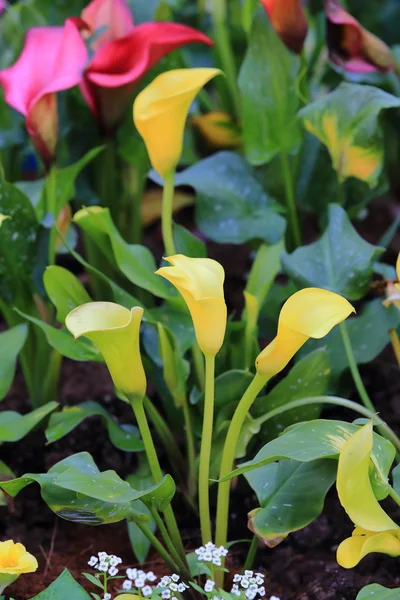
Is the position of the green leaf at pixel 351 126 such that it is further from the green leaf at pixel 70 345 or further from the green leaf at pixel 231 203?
the green leaf at pixel 70 345

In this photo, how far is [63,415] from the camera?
716 mm

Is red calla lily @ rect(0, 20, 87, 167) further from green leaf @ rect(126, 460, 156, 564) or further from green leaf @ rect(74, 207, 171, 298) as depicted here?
green leaf @ rect(126, 460, 156, 564)

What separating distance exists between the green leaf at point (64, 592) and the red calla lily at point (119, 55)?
1.67 feet

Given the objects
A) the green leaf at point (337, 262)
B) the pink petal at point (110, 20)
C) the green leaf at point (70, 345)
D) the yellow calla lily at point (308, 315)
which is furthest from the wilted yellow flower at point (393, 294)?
the pink petal at point (110, 20)

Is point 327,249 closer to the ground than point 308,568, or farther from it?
farther from it

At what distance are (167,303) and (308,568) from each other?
282mm

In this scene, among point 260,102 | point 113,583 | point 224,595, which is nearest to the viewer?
point 224,595

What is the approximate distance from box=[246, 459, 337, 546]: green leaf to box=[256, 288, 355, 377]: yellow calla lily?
0.11 meters

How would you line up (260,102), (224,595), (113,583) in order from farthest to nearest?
(260,102) < (113,583) < (224,595)

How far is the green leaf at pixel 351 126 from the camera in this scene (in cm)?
78

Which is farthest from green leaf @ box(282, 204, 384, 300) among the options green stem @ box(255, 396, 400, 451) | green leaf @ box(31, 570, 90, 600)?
green leaf @ box(31, 570, 90, 600)

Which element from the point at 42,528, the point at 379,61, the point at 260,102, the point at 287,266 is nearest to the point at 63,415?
the point at 42,528

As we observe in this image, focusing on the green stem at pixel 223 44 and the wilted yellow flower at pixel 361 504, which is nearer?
the wilted yellow flower at pixel 361 504

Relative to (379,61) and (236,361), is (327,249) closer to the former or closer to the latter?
(236,361)
